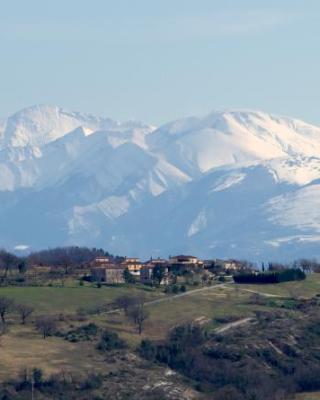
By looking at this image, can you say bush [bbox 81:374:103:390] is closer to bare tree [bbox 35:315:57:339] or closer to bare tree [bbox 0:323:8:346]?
bare tree [bbox 0:323:8:346]

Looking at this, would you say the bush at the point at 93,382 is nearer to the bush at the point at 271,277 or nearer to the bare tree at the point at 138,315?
the bare tree at the point at 138,315

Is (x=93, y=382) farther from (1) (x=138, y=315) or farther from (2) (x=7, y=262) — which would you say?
(2) (x=7, y=262)

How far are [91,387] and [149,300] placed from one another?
127ft

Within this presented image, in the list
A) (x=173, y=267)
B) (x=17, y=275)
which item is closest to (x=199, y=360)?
(x=17, y=275)

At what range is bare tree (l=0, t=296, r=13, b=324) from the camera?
5546 inches

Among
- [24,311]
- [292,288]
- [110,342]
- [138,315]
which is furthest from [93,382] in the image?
[292,288]

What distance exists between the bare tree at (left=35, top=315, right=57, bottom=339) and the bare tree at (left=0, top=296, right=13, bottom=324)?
3078mm

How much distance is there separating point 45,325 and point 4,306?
6.51 meters

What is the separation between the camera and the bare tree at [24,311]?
141500 mm

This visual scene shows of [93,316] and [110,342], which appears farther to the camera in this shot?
[93,316]

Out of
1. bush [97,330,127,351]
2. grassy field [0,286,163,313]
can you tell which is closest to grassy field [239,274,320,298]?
grassy field [0,286,163,313]

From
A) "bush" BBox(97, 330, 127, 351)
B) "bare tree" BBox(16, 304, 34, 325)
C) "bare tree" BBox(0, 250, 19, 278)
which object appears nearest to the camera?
"bush" BBox(97, 330, 127, 351)

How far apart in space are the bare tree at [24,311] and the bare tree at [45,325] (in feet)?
5.31

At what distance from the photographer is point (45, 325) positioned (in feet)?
449
